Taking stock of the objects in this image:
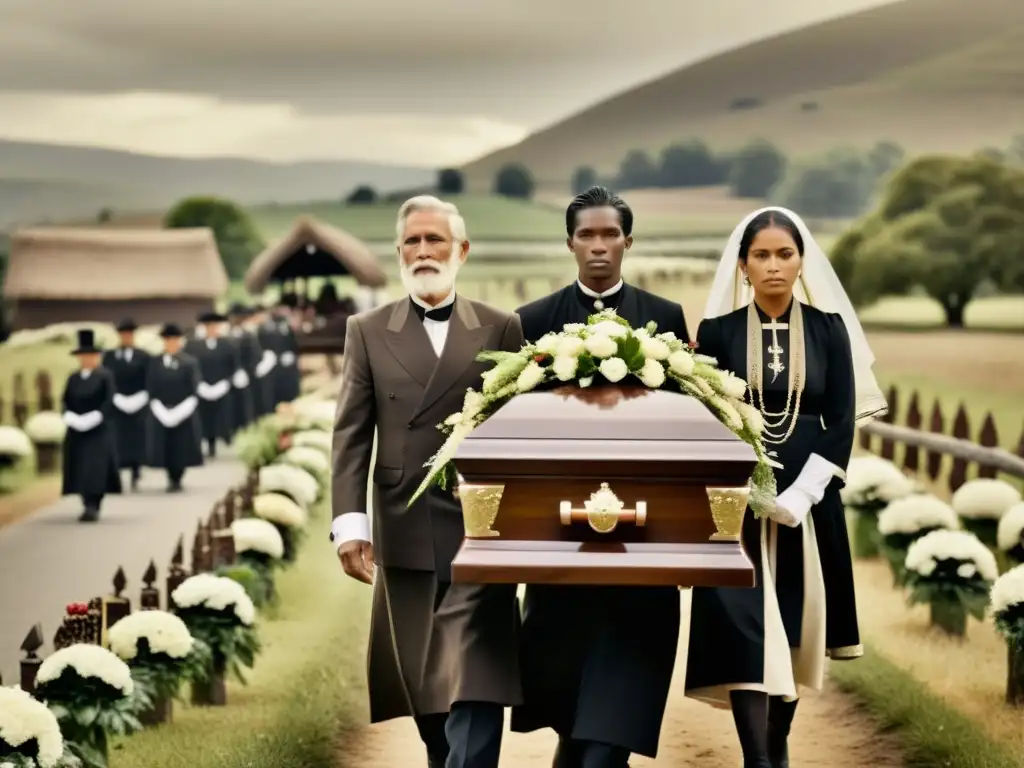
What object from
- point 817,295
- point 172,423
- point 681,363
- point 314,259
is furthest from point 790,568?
point 314,259

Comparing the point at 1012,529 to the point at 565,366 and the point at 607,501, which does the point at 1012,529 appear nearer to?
the point at 565,366

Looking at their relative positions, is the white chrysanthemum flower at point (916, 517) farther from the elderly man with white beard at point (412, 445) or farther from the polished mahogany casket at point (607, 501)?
the polished mahogany casket at point (607, 501)

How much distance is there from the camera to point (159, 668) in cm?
589

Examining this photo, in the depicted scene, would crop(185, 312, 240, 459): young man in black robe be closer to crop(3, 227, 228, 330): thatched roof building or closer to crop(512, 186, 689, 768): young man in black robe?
crop(3, 227, 228, 330): thatched roof building

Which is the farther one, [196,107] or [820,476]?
[196,107]

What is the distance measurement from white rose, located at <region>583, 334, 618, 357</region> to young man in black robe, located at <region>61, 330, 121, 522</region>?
902 cm

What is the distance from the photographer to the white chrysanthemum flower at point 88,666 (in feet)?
16.8

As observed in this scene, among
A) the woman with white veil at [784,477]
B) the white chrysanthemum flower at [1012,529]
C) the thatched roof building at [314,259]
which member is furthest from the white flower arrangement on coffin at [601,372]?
the thatched roof building at [314,259]

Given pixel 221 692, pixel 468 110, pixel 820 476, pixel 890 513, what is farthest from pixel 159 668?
pixel 468 110

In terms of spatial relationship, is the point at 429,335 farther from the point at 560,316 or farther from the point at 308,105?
the point at 308,105

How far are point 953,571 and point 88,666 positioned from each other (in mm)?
3925

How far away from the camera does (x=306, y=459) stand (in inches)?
435

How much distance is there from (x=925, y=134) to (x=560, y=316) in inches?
742

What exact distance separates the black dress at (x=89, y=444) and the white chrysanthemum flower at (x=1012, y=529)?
7.16 meters
